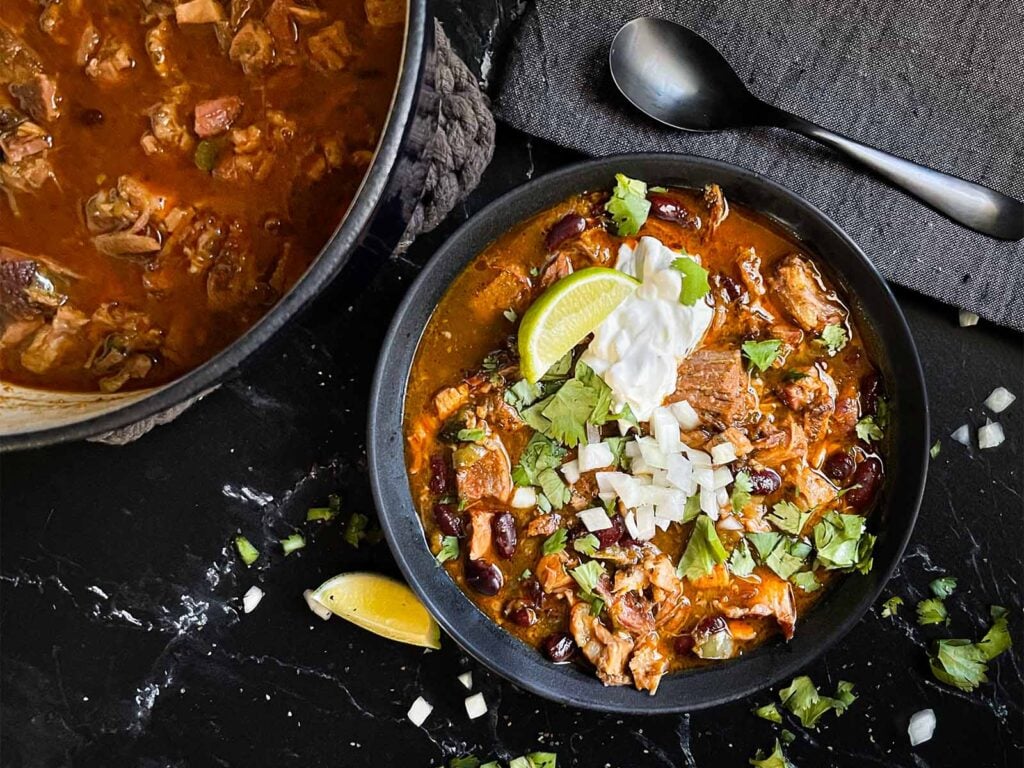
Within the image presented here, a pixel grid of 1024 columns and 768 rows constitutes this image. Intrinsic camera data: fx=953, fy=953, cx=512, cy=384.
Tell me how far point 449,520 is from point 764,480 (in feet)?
3.12

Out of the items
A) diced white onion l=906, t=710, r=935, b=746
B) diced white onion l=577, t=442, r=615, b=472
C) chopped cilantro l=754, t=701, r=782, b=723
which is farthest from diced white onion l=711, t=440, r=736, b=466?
diced white onion l=906, t=710, r=935, b=746

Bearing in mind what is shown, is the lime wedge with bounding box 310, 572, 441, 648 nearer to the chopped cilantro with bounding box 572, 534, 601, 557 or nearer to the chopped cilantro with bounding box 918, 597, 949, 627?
the chopped cilantro with bounding box 572, 534, 601, 557

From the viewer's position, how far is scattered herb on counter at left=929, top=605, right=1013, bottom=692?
3.18 m

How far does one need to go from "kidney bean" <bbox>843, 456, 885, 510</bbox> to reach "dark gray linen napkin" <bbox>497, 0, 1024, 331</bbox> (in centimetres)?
61

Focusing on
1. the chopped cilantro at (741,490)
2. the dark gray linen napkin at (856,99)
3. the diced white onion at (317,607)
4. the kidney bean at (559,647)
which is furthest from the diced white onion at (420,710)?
the dark gray linen napkin at (856,99)

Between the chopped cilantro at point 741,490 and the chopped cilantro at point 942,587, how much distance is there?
86cm

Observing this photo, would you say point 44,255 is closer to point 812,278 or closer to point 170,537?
point 170,537

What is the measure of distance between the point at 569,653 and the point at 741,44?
6.52 feet

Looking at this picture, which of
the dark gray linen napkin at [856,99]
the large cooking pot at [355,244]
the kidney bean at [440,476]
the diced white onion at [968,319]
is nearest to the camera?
the large cooking pot at [355,244]

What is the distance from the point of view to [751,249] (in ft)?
9.52

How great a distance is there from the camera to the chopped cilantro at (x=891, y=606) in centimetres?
320

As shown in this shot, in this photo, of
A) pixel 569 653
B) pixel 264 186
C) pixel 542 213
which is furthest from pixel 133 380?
pixel 569 653

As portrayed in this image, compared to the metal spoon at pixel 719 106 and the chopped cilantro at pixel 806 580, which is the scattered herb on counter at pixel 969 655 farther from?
the metal spoon at pixel 719 106

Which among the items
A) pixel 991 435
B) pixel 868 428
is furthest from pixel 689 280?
pixel 991 435
